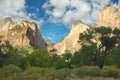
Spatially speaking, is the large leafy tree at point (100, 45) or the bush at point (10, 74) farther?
the large leafy tree at point (100, 45)

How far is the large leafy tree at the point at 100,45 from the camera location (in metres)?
60.5

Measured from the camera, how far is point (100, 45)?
206 ft

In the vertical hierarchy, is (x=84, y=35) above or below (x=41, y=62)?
above

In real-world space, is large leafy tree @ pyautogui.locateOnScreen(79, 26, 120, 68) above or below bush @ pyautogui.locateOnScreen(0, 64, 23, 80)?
above

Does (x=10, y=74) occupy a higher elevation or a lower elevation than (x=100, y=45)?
lower

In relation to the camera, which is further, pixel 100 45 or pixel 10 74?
pixel 100 45

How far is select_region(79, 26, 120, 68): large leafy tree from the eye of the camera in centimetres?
6047

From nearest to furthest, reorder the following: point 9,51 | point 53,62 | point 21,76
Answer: point 21,76, point 9,51, point 53,62

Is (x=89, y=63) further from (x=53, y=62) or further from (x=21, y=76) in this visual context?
(x=21, y=76)

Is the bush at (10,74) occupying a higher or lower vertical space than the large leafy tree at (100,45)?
lower

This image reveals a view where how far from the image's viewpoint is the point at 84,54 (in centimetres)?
6203

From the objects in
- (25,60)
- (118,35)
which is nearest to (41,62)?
(25,60)

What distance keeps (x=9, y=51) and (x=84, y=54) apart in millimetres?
14974

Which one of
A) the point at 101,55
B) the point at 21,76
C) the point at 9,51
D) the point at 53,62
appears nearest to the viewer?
the point at 21,76
